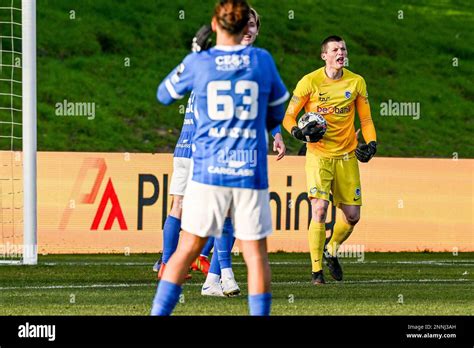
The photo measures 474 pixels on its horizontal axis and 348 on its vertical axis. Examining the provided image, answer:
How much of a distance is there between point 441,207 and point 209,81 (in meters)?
11.5

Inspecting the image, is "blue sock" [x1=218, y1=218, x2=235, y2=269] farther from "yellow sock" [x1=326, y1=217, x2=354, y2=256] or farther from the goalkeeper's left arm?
"yellow sock" [x1=326, y1=217, x2=354, y2=256]

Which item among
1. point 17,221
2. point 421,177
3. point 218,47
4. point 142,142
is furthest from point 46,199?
point 218,47

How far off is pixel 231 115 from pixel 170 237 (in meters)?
3.91

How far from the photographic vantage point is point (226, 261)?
9.90m

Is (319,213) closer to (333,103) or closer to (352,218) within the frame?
(352,218)

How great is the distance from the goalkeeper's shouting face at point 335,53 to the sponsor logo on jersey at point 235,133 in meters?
4.82

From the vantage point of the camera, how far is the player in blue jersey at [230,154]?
6.78m

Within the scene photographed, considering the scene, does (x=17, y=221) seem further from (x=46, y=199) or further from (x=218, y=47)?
(x=218, y=47)
